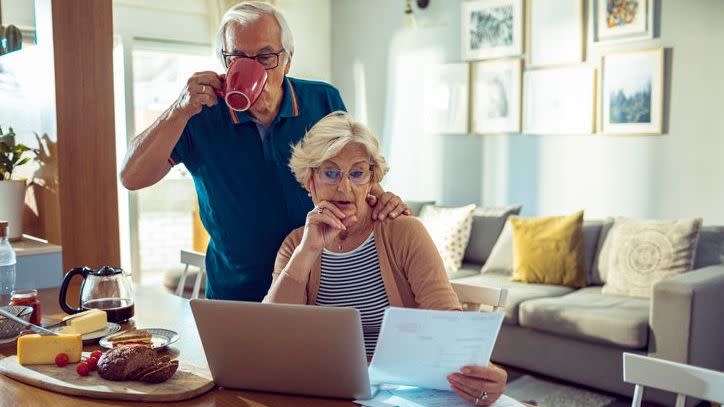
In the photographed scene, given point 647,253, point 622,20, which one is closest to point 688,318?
point 647,253

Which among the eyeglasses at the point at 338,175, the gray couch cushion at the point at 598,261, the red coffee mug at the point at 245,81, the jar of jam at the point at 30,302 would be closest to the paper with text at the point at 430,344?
the eyeglasses at the point at 338,175

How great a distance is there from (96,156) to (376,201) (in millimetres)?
1171

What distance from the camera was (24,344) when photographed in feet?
4.57

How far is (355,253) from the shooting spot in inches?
65.6

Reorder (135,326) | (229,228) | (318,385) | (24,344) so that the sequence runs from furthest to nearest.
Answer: (229,228) < (135,326) < (24,344) < (318,385)

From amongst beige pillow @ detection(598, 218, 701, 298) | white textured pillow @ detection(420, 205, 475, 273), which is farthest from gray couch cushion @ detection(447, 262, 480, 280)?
beige pillow @ detection(598, 218, 701, 298)

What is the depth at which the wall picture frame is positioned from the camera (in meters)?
4.30

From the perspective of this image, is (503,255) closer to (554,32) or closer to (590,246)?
(590,246)

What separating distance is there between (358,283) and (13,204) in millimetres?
1471

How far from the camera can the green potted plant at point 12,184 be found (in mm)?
2451

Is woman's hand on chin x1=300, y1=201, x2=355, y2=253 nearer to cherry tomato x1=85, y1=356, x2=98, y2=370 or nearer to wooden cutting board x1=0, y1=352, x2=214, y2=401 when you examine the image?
wooden cutting board x1=0, y1=352, x2=214, y2=401

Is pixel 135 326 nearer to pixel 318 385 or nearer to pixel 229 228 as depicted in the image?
pixel 229 228

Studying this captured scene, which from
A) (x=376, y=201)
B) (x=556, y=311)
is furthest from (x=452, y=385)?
(x=556, y=311)

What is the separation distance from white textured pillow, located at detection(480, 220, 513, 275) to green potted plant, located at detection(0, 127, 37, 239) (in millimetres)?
2710
